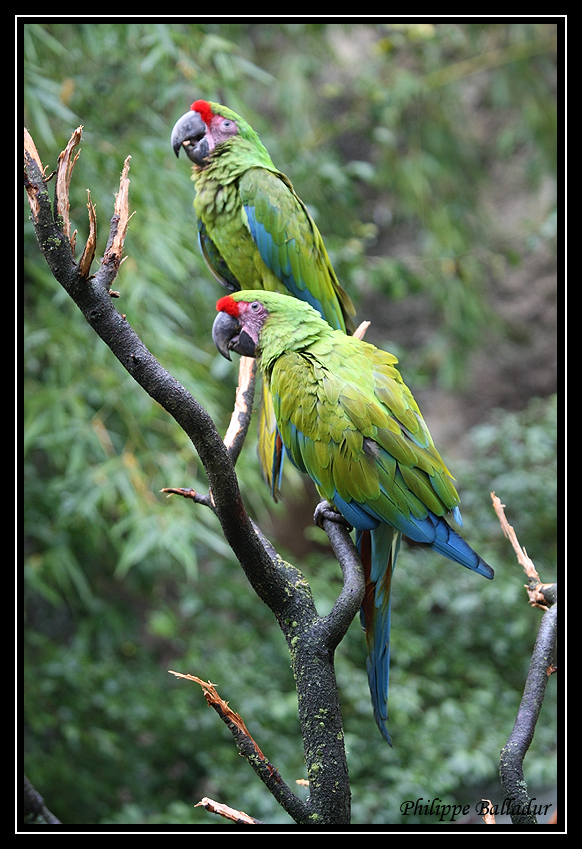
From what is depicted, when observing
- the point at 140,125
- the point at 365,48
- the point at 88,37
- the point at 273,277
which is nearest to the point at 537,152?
the point at 365,48

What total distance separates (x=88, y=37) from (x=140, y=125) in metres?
0.35

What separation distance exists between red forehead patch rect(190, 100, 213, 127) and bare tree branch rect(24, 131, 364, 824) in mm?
725

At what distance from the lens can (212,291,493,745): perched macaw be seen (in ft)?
3.11

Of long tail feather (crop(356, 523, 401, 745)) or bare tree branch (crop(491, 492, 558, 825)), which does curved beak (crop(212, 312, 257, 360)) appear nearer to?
long tail feather (crop(356, 523, 401, 745))

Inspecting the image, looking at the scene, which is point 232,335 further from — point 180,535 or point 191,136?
point 180,535

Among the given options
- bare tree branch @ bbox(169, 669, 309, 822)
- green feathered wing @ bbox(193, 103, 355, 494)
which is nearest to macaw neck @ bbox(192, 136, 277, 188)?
green feathered wing @ bbox(193, 103, 355, 494)

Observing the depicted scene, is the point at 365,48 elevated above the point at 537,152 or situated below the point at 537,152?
above

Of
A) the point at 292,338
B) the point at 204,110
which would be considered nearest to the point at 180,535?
the point at 292,338

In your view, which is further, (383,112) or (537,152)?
(537,152)

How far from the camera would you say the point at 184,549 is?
177cm

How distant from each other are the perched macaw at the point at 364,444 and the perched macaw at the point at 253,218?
28 cm

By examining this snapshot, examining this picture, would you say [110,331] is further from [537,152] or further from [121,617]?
[537,152]
